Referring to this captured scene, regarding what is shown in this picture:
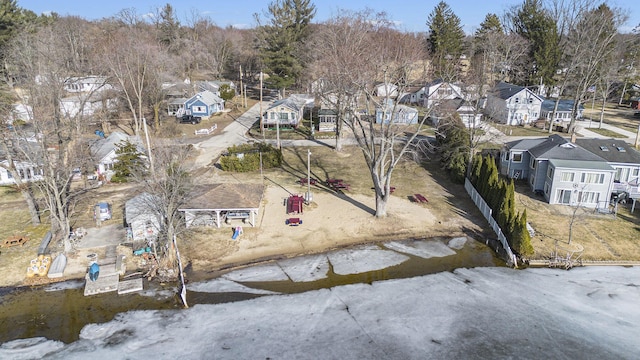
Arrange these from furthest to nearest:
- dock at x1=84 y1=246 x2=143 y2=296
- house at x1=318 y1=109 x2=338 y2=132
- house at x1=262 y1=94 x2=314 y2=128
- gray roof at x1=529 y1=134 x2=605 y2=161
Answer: house at x1=262 y1=94 x2=314 y2=128
house at x1=318 y1=109 x2=338 y2=132
gray roof at x1=529 y1=134 x2=605 y2=161
dock at x1=84 y1=246 x2=143 y2=296

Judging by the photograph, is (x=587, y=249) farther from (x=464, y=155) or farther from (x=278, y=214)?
(x=278, y=214)

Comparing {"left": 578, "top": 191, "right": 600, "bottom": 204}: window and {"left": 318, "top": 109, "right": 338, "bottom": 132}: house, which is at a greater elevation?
{"left": 318, "top": 109, "right": 338, "bottom": 132}: house

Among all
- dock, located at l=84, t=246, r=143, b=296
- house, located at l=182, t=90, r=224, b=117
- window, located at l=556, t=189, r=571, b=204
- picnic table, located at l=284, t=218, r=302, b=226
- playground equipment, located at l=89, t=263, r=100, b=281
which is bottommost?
dock, located at l=84, t=246, r=143, b=296

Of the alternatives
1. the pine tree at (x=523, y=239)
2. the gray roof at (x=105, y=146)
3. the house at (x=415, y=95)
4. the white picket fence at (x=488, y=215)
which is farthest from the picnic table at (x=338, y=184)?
the house at (x=415, y=95)

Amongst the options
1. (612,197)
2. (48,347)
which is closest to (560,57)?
(612,197)

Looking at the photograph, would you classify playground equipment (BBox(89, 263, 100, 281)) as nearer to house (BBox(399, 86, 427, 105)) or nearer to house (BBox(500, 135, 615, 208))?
house (BBox(500, 135, 615, 208))

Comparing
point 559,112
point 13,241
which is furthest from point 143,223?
point 559,112

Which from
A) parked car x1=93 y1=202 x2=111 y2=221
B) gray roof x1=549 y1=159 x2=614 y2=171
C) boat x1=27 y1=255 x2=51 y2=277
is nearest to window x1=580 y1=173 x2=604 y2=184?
gray roof x1=549 y1=159 x2=614 y2=171
